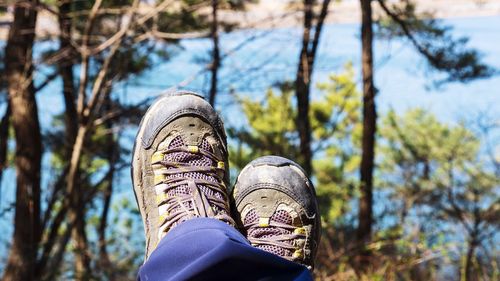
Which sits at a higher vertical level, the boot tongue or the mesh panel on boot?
the boot tongue

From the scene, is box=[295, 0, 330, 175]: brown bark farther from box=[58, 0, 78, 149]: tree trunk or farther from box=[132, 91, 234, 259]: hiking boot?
box=[132, 91, 234, 259]: hiking boot

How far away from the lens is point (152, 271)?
1.31m

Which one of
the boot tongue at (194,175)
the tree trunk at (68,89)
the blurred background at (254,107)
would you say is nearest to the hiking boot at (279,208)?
the boot tongue at (194,175)

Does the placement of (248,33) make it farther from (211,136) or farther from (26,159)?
(211,136)

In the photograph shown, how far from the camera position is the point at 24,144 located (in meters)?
4.57

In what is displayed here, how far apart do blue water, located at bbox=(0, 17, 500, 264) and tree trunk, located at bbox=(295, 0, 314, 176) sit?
150 mm

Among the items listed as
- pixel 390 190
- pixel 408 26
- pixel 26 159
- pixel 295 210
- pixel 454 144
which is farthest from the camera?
pixel 390 190

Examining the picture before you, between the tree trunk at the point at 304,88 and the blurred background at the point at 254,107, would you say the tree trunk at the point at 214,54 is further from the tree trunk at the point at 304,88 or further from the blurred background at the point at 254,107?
the tree trunk at the point at 304,88

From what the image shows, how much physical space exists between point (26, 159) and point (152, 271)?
351 cm

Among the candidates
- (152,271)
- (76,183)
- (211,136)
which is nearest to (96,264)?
(76,183)

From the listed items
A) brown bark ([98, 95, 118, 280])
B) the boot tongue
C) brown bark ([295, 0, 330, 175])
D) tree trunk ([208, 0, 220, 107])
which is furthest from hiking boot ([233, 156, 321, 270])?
brown bark ([295, 0, 330, 175])

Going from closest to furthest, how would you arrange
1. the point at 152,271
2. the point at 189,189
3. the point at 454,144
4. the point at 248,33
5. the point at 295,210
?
1. the point at 152,271
2. the point at 189,189
3. the point at 295,210
4. the point at 248,33
5. the point at 454,144

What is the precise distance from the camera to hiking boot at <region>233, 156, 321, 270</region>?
1.67 metres

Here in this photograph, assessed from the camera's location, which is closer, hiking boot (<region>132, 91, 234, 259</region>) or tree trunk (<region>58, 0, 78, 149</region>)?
hiking boot (<region>132, 91, 234, 259</region>)
